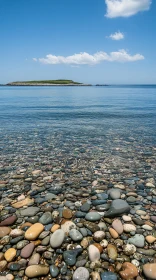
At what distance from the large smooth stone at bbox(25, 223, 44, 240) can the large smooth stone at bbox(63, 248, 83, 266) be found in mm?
798

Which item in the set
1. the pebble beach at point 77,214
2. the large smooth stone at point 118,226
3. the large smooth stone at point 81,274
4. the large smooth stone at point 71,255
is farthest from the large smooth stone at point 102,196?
the large smooth stone at point 81,274

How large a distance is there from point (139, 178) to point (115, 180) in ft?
2.96

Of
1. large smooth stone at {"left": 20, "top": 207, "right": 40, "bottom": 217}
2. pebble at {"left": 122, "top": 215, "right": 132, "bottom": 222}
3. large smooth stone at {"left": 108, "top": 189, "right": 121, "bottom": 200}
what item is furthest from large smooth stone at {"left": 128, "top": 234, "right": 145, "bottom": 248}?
large smooth stone at {"left": 20, "top": 207, "right": 40, "bottom": 217}

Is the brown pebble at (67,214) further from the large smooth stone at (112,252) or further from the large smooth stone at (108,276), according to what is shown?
the large smooth stone at (108,276)

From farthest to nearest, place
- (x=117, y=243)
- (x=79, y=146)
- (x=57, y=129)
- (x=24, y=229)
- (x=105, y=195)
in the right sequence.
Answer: (x=57, y=129) → (x=79, y=146) → (x=105, y=195) → (x=24, y=229) → (x=117, y=243)

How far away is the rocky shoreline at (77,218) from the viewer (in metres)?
3.31

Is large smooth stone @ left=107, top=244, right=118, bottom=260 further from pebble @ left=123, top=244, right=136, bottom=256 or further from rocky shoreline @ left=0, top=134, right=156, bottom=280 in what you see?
pebble @ left=123, top=244, right=136, bottom=256

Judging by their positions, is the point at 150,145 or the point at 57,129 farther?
the point at 57,129

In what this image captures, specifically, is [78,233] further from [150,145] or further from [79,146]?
[150,145]

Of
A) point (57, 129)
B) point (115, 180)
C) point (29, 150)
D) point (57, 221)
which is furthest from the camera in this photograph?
point (57, 129)

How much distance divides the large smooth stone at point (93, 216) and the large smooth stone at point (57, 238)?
0.80 m

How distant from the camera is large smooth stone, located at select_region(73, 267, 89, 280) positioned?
3.09m

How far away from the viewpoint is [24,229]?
14.0 feet

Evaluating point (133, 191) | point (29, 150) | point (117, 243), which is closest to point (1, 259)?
point (117, 243)
